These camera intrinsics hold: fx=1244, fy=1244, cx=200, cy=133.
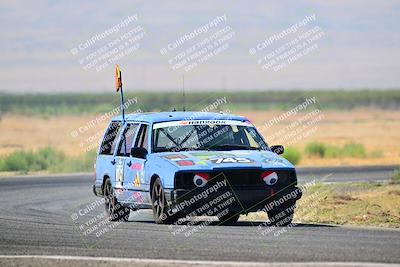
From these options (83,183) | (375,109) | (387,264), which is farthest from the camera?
(375,109)

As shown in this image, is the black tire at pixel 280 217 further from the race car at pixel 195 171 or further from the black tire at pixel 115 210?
the black tire at pixel 115 210

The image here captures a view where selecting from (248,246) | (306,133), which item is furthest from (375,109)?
(248,246)

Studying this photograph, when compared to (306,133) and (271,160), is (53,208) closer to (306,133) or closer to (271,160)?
(271,160)

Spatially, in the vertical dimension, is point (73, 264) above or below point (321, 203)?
above

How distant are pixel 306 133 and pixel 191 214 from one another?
58.0 metres

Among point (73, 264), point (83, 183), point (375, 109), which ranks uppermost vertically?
point (73, 264)

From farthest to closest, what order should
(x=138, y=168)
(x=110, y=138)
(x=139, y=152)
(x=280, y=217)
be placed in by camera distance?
(x=110, y=138), (x=138, y=168), (x=139, y=152), (x=280, y=217)

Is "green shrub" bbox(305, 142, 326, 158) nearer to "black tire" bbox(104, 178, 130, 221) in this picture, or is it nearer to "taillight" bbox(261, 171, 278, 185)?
"black tire" bbox(104, 178, 130, 221)

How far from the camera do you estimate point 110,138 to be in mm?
21125

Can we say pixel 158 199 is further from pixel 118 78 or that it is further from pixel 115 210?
pixel 118 78

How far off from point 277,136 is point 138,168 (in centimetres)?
4281

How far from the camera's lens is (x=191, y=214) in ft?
57.6

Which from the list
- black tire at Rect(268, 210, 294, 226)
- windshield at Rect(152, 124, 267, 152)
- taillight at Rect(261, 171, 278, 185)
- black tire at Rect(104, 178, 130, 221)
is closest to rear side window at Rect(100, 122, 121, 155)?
black tire at Rect(104, 178, 130, 221)

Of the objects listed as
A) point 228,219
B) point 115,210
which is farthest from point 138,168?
point 228,219
